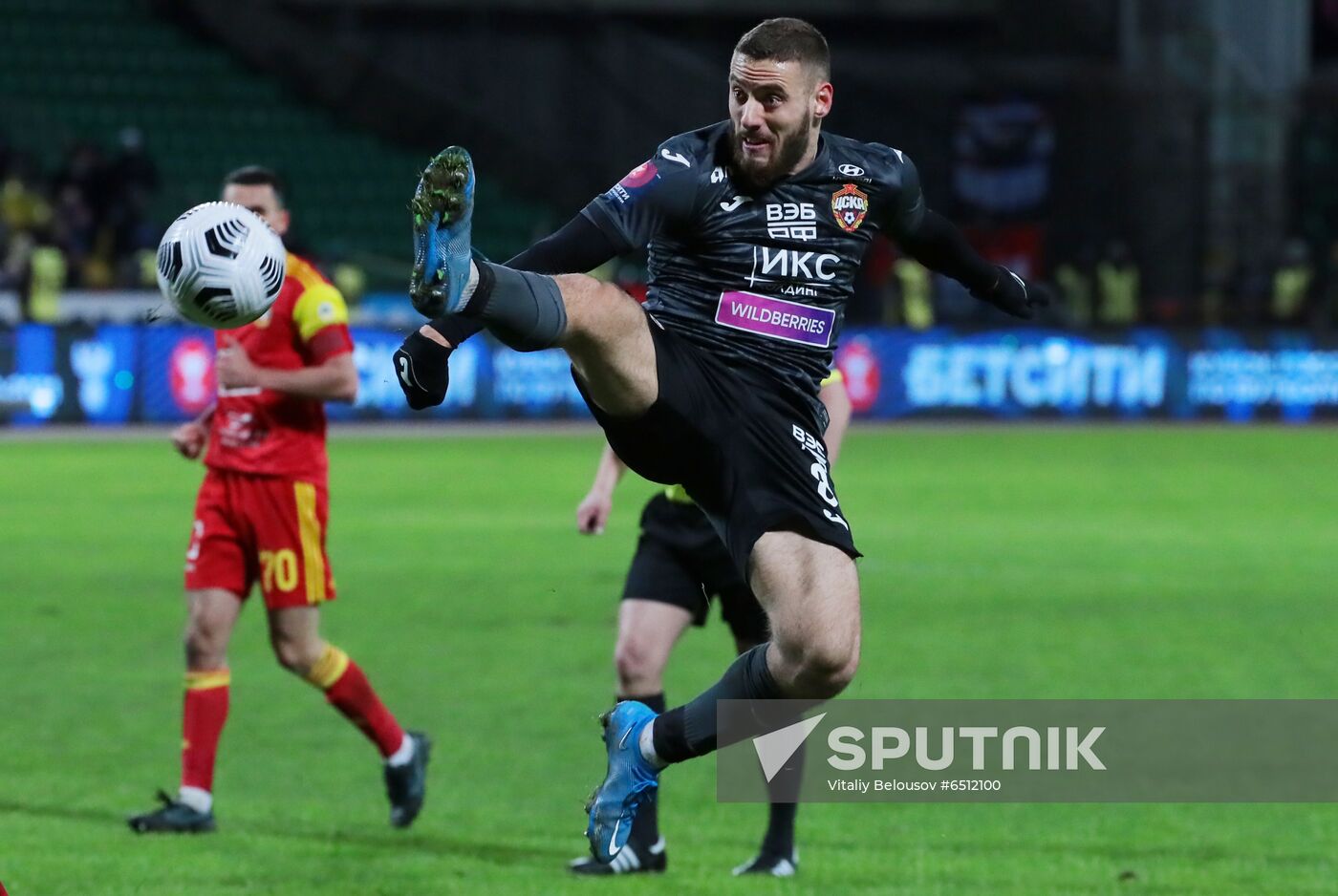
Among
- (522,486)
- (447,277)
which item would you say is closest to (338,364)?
(447,277)

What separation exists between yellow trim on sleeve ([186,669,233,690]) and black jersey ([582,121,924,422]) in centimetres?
241

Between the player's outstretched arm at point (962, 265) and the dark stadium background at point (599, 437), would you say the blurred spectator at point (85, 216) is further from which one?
the player's outstretched arm at point (962, 265)

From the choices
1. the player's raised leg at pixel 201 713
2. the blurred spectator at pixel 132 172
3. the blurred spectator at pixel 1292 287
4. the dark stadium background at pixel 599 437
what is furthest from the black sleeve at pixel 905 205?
the blurred spectator at pixel 132 172

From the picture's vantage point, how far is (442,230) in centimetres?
444

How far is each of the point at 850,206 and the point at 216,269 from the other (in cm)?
176

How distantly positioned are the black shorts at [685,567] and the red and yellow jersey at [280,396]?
131 cm

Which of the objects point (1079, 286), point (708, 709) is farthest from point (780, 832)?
point (1079, 286)

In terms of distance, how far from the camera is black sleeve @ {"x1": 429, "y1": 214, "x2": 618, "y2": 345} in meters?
4.96

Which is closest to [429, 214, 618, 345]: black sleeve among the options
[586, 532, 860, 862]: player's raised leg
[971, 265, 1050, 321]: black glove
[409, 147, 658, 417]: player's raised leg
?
[409, 147, 658, 417]: player's raised leg

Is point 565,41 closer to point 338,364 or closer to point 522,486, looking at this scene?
point 522,486

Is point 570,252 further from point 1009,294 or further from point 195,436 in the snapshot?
point 195,436

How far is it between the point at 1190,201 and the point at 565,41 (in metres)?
11.6

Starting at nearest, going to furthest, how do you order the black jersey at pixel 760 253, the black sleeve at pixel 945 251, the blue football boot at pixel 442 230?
the blue football boot at pixel 442 230 → the black jersey at pixel 760 253 → the black sleeve at pixel 945 251

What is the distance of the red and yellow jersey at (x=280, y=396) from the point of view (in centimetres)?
705
